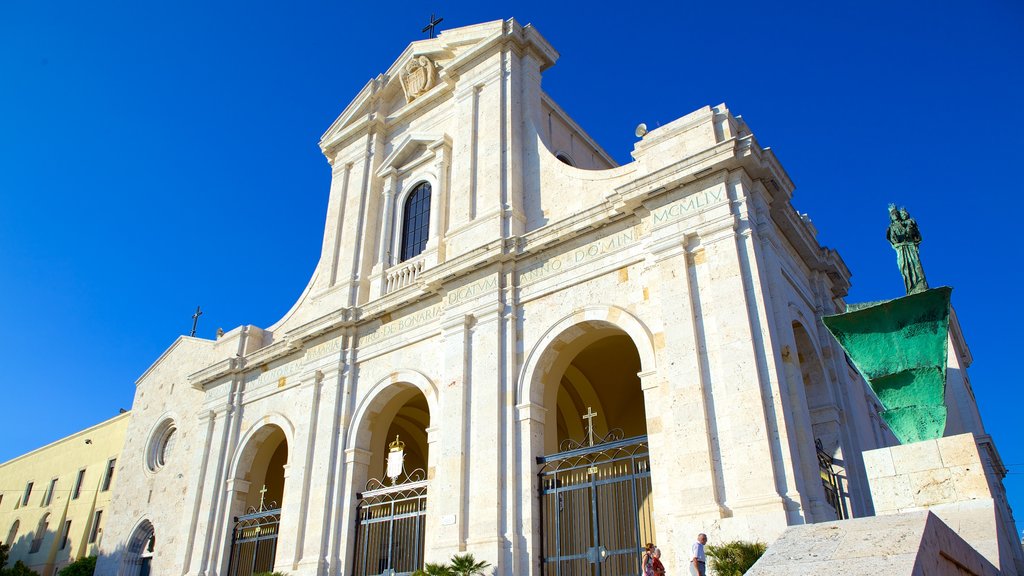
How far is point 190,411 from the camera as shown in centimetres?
2109

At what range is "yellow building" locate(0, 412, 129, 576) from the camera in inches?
977

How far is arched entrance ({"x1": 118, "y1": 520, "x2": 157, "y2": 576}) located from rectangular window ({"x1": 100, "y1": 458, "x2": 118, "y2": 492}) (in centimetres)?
583

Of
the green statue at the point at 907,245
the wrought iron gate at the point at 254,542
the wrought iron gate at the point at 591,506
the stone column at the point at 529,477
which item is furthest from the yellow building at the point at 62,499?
the green statue at the point at 907,245

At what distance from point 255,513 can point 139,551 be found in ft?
15.8

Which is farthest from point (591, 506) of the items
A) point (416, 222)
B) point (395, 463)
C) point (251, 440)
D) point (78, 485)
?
point (78, 485)

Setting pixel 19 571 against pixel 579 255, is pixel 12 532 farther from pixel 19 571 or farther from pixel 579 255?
pixel 579 255

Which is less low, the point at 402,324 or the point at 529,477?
the point at 402,324

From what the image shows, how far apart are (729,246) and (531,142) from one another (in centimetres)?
616

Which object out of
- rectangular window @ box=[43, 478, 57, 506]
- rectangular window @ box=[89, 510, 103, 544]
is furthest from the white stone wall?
rectangular window @ box=[43, 478, 57, 506]

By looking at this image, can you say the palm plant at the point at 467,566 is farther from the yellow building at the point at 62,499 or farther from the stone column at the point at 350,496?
the yellow building at the point at 62,499

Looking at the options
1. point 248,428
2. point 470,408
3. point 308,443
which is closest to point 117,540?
point 248,428

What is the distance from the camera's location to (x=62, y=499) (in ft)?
88.1

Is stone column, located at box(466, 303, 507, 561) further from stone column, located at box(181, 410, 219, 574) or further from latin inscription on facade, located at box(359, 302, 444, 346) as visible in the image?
stone column, located at box(181, 410, 219, 574)

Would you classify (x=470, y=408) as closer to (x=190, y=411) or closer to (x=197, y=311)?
(x=190, y=411)
